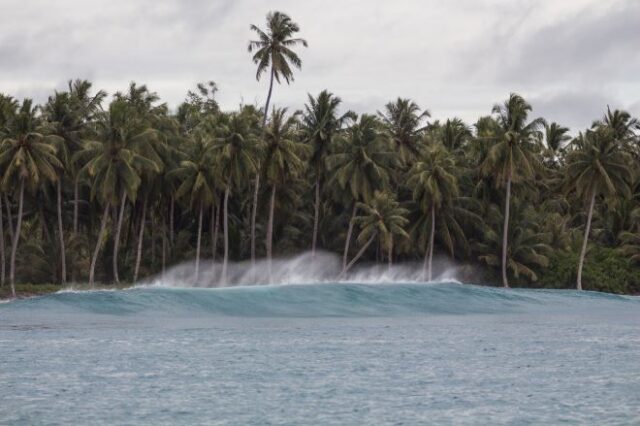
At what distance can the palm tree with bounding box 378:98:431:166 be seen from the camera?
71.0 meters

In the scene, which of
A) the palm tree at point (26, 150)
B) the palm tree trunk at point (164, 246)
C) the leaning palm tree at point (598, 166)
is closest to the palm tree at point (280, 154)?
the palm tree trunk at point (164, 246)

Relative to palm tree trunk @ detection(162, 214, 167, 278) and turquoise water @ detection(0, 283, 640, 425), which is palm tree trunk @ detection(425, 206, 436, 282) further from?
palm tree trunk @ detection(162, 214, 167, 278)

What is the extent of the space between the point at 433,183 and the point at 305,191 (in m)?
11.0

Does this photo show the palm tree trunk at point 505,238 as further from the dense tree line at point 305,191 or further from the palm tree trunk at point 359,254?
the palm tree trunk at point 359,254

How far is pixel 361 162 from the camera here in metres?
65.9

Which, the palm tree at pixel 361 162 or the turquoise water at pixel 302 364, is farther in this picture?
the palm tree at pixel 361 162

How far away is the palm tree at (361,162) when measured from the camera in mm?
65250

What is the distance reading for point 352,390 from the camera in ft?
66.4

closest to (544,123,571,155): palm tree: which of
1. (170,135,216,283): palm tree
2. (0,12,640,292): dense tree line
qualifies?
(0,12,640,292): dense tree line

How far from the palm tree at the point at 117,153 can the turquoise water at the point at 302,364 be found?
38.2 ft

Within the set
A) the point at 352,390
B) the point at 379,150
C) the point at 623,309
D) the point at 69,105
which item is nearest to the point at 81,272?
the point at 69,105

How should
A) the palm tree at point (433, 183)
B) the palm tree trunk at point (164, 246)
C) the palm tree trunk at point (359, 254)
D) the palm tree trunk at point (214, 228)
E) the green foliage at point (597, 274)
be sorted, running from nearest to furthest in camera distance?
the palm tree at point (433, 183), the palm tree trunk at point (359, 254), the palm tree trunk at point (164, 246), the palm tree trunk at point (214, 228), the green foliage at point (597, 274)

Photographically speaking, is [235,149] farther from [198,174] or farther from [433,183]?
[433,183]

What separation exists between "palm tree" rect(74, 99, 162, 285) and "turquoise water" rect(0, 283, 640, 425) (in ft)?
38.2
